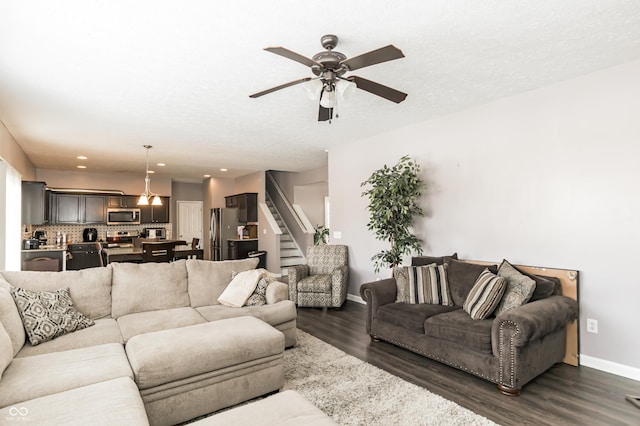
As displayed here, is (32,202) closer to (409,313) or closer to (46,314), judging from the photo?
(46,314)

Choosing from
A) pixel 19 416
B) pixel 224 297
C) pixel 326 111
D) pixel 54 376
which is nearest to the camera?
pixel 19 416

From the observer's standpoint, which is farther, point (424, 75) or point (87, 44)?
point (424, 75)

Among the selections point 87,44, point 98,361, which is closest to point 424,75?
point 87,44

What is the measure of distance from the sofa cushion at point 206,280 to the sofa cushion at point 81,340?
0.82 m

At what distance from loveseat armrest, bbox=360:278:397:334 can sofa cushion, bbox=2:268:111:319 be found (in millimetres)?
2621

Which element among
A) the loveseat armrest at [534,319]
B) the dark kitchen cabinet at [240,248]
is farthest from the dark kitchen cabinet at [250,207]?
the loveseat armrest at [534,319]

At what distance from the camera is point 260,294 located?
3.67m

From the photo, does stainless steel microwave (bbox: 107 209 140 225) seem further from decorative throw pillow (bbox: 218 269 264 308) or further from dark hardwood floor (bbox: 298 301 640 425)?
dark hardwood floor (bbox: 298 301 640 425)

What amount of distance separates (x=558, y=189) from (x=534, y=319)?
4.73 ft

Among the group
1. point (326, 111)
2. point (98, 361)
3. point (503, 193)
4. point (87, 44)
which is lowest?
point (98, 361)

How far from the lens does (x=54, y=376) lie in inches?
76.4

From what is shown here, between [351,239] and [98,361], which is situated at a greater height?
[351,239]

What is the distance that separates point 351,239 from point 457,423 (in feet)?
12.1

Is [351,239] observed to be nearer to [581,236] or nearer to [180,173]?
[581,236]
